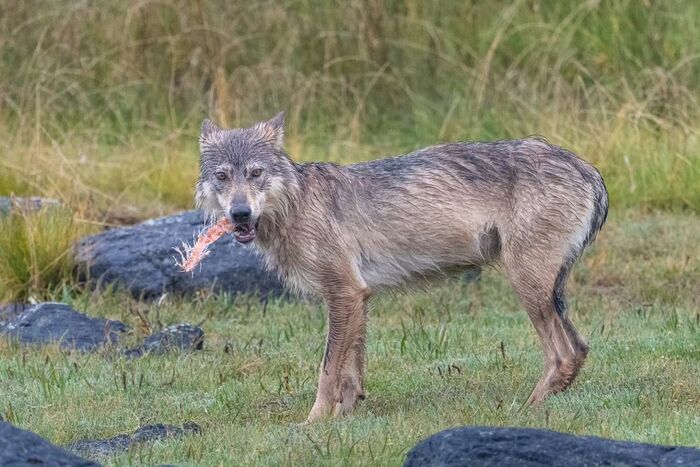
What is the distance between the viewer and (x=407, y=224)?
297 inches

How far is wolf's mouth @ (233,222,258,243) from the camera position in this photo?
277 inches

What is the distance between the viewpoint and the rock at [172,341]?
347 inches

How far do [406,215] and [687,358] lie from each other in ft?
6.22

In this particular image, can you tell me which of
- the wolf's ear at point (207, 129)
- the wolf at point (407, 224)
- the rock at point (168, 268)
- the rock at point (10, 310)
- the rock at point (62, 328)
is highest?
the wolf's ear at point (207, 129)

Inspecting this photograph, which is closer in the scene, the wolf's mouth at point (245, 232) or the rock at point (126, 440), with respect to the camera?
the rock at point (126, 440)

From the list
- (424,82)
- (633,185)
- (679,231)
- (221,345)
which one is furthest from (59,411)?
(424,82)

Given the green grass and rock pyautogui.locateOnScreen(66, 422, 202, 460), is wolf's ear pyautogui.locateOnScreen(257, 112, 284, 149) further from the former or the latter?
rock pyautogui.locateOnScreen(66, 422, 202, 460)

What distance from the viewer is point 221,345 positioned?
9.19 m

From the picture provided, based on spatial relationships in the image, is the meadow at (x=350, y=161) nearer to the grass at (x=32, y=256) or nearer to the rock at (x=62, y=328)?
the grass at (x=32, y=256)

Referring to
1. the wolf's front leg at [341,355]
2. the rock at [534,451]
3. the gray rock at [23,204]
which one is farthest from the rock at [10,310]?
the rock at [534,451]

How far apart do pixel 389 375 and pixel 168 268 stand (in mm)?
3175

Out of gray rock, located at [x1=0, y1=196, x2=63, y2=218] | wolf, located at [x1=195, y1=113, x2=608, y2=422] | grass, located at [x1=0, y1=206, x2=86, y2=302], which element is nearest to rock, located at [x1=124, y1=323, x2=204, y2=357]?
wolf, located at [x1=195, y1=113, x2=608, y2=422]

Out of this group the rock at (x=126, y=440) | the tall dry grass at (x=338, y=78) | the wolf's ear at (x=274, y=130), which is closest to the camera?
the rock at (x=126, y=440)

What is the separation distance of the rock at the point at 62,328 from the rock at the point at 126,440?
2.23 metres
